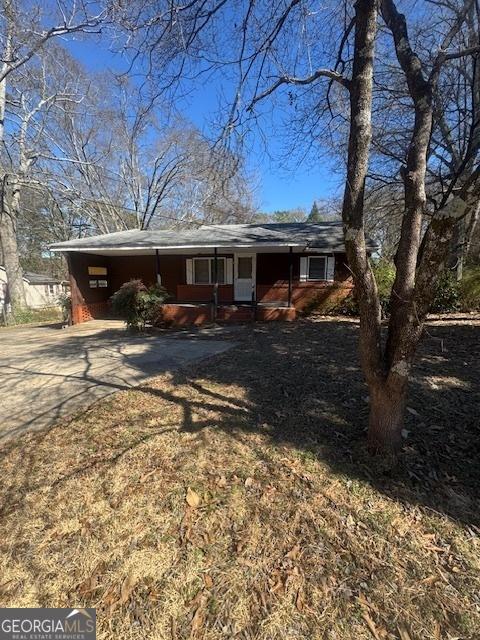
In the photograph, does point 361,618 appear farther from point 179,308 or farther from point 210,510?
point 179,308

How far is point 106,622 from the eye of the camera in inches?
66.4

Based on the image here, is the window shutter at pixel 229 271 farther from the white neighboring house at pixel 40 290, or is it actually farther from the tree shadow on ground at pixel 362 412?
the white neighboring house at pixel 40 290

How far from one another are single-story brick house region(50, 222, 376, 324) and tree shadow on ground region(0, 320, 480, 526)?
4.91m

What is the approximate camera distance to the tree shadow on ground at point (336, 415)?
2.69m

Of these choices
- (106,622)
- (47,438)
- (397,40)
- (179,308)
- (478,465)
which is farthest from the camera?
(179,308)

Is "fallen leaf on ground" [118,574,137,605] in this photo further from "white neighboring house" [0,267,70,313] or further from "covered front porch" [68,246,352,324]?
"white neighboring house" [0,267,70,313]

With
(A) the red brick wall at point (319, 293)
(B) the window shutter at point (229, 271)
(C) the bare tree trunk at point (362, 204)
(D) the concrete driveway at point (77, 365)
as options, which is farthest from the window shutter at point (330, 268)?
(C) the bare tree trunk at point (362, 204)

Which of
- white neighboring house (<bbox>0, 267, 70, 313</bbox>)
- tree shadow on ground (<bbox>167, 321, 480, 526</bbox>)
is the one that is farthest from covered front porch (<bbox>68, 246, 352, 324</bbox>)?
white neighboring house (<bbox>0, 267, 70, 313</bbox>)

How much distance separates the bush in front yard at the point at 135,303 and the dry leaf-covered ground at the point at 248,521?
5621 mm

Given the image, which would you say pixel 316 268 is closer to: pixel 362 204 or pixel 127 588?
pixel 362 204

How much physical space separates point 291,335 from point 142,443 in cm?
543

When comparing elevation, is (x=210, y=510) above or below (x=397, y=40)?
below

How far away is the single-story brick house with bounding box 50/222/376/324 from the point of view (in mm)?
10695

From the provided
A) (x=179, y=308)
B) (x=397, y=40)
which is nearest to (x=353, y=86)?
(x=397, y=40)
